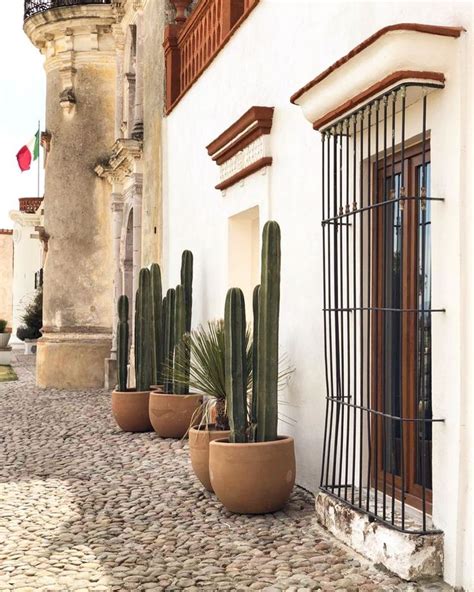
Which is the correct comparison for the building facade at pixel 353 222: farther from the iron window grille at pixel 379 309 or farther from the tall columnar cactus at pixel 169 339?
the tall columnar cactus at pixel 169 339

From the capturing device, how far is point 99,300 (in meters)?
15.4

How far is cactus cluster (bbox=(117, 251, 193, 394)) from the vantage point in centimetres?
868

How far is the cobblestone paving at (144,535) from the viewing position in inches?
166

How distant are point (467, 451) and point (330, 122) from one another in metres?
2.14

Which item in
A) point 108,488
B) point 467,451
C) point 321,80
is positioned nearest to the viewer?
point 467,451

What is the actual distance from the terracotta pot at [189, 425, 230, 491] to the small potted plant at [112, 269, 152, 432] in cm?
301

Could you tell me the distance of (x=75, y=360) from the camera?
15.0m

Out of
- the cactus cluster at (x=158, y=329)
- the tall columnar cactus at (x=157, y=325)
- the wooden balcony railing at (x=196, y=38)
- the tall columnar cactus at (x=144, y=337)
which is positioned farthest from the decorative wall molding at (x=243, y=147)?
the tall columnar cactus at (x=144, y=337)

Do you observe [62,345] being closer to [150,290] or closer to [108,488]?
[150,290]

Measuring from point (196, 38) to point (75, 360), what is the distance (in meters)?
7.10

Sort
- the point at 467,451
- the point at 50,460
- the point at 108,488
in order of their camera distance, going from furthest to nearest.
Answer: the point at 50,460 < the point at 108,488 < the point at 467,451

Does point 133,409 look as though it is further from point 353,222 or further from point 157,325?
point 353,222

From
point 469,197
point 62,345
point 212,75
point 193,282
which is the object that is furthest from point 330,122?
point 62,345

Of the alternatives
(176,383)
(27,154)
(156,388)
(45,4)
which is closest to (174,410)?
(176,383)
